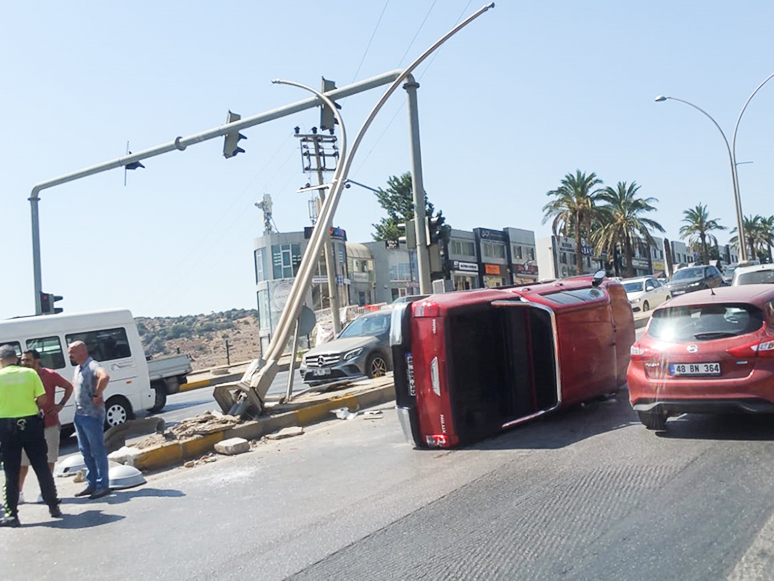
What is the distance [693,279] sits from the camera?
34.4 meters

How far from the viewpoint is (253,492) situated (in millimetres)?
8242

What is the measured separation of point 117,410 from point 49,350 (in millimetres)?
1739

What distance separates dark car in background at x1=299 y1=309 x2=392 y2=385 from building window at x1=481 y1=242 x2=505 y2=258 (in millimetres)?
56344

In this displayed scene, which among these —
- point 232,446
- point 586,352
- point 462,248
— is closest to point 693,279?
point 586,352

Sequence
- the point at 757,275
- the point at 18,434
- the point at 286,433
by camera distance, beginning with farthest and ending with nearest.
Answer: the point at 757,275, the point at 286,433, the point at 18,434

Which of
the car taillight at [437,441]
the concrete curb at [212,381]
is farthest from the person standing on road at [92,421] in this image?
the concrete curb at [212,381]

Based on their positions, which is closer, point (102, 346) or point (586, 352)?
point (586, 352)

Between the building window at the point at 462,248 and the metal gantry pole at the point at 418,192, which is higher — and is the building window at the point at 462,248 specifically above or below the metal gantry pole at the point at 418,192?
above

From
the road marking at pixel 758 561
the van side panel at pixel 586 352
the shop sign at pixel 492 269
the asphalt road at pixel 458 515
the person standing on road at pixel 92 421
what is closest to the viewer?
the road marking at pixel 758 561

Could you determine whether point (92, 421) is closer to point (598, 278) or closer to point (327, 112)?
point (598, 278)

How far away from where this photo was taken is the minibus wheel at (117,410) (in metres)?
14.9

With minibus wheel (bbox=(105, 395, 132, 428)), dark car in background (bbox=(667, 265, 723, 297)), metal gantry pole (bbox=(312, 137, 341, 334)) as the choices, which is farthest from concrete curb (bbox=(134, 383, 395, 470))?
dark car in background (bbox=(667, 265, 723, 297))

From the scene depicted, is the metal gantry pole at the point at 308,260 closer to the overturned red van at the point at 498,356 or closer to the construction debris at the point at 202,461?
the construction debris at the point at 202,461

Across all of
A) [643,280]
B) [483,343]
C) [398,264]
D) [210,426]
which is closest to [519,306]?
[483,343]
